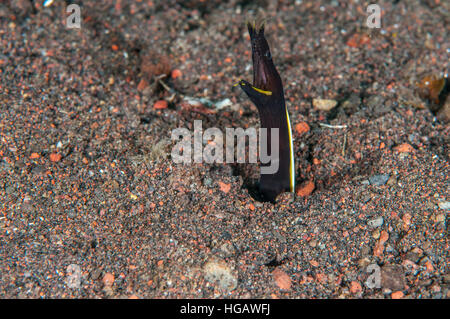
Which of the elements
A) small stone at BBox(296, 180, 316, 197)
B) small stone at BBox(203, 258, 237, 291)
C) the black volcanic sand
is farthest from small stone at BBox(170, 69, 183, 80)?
small stone at BBox(203, 258, 237, 291)

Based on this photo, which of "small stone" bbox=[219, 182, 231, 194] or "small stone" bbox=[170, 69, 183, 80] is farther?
"small stone" bbox=[170, 69, 183, 80]

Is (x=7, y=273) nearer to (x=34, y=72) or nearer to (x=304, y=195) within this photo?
(x=34, y=72)

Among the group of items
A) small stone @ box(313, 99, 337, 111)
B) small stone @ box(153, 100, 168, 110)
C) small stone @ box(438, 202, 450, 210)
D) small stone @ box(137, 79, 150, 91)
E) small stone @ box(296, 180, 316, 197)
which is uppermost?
small stone @ box(137, 79, 150, 91)

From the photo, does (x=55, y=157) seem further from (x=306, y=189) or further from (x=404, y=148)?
(x=404, y=148)

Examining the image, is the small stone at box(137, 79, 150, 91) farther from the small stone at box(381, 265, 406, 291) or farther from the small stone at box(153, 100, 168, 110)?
the small stone at box(381, 265, 406, 291)

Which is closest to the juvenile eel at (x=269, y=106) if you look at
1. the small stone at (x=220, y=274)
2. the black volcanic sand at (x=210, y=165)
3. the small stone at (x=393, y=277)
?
the black volcanic sand at (x=210, y=165)

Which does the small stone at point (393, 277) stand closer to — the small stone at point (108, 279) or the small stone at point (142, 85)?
the small stone at point (108, 279)

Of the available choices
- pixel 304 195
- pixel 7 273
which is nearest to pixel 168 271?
pixel 7 273
